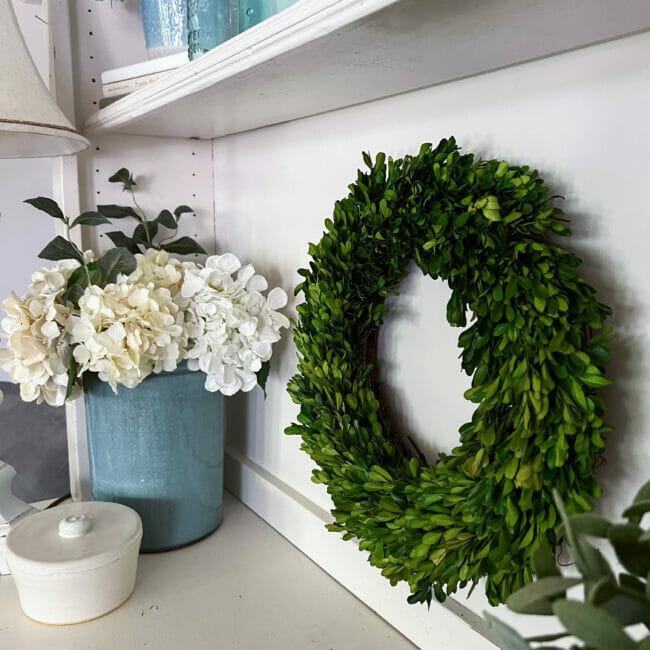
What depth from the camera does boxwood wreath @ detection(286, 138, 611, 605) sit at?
53cm

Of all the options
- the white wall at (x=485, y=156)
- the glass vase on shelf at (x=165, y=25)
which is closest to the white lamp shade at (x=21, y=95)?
the glass vase on shelf at (x=165, y=25)

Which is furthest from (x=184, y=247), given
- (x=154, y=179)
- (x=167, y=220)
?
(x=154, y=179)

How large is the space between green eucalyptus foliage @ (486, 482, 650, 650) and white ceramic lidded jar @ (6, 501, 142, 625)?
2.20 feet

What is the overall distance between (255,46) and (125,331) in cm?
40

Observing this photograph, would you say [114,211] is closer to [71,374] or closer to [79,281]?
[79,281]

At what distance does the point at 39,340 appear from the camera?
877 millimetres

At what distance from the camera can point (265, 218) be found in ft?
3.57

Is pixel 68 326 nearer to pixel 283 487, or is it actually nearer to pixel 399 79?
pixel 283 487

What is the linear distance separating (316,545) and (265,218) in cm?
52

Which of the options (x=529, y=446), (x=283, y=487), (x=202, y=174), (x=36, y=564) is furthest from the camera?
(x=202, y=174)

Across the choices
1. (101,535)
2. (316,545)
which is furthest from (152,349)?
(316,545)

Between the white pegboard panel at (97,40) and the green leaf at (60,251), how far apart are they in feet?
0.89

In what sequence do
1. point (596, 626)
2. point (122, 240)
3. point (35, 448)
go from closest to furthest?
1. point (596, 626)
2. point (122, 240)
3. point (35, 448)

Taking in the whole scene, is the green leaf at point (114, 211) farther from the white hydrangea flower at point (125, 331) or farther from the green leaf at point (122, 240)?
the white hydrangea flower at point (125, 331)
